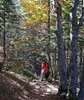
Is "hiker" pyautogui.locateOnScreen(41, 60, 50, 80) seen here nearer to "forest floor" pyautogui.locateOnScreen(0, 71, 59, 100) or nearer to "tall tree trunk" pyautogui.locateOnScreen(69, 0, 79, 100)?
"forest floor" pyautogui.locateOnScreen(0, 71, 59, 100)

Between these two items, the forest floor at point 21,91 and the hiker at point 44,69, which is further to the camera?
the hiker at point 44,69

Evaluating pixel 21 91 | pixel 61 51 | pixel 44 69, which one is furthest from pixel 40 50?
pixel 21 91

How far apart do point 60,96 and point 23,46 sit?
15.0 metres

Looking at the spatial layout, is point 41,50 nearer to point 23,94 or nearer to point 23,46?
point 23,46

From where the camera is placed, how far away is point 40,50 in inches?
1110

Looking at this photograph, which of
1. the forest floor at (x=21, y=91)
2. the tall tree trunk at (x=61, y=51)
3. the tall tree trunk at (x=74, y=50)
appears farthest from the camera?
the tall tree trunk at (x=61, y=51)

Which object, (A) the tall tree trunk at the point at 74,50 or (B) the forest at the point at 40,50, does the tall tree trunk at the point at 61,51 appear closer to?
(B) the forest at the point at 40,50

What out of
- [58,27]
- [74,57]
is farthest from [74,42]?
[58,27]

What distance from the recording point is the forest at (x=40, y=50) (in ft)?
42.0

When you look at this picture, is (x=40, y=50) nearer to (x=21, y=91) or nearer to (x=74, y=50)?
(x=21, y=91)

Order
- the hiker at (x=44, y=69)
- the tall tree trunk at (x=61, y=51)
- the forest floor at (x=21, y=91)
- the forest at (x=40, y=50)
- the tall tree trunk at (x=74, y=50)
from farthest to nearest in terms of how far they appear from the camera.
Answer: the hiker at (x=44, y=69)
the tall tree trunk at (x=61, y=51)
the forest at (x=40, y=50)
the forest floor at (x=21, y=91)
the tall tree trunk at (x=74, y=50)

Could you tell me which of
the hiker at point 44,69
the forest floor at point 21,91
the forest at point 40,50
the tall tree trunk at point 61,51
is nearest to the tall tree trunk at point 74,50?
the forest at point 40,50

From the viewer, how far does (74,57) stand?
41.5 ft

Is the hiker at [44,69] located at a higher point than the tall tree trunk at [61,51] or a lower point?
lower
